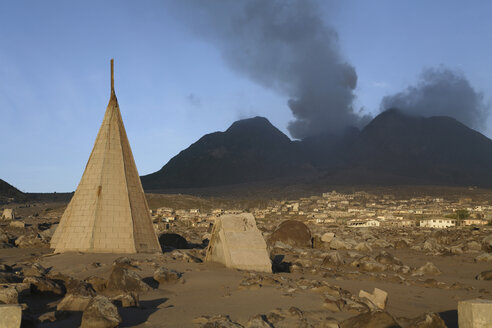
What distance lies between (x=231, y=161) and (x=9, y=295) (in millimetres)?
159411

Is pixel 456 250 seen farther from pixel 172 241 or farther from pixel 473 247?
pixel 172 241

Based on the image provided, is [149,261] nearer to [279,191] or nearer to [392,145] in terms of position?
[279,191]

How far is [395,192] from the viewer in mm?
86312

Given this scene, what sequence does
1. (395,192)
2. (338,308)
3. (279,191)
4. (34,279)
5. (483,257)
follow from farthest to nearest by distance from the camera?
1. (279,191)
2. (395,192)
3. (483,257)
4. (34,279)
5. (338,308)

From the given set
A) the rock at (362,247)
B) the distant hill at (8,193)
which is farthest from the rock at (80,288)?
the distant hill at (8,193)

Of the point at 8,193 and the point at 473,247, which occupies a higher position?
the point at 8,193

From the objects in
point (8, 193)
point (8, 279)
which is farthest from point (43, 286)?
point (8, 193)

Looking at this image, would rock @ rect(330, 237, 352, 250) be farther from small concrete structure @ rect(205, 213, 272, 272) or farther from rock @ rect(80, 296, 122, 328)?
rock @ rect(80, 296, 122, 328)

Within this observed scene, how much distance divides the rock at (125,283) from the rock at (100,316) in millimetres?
2195

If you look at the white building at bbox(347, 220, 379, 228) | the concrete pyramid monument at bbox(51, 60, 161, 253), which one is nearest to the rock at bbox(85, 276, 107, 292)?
the concrete pyramid monument at bbox(51, 60, 161, 253)

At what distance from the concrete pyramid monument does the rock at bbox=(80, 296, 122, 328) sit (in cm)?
713

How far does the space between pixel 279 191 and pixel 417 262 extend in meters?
83.1

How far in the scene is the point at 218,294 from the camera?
27.0 ft

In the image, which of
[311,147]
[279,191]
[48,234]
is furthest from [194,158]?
[48,234]
